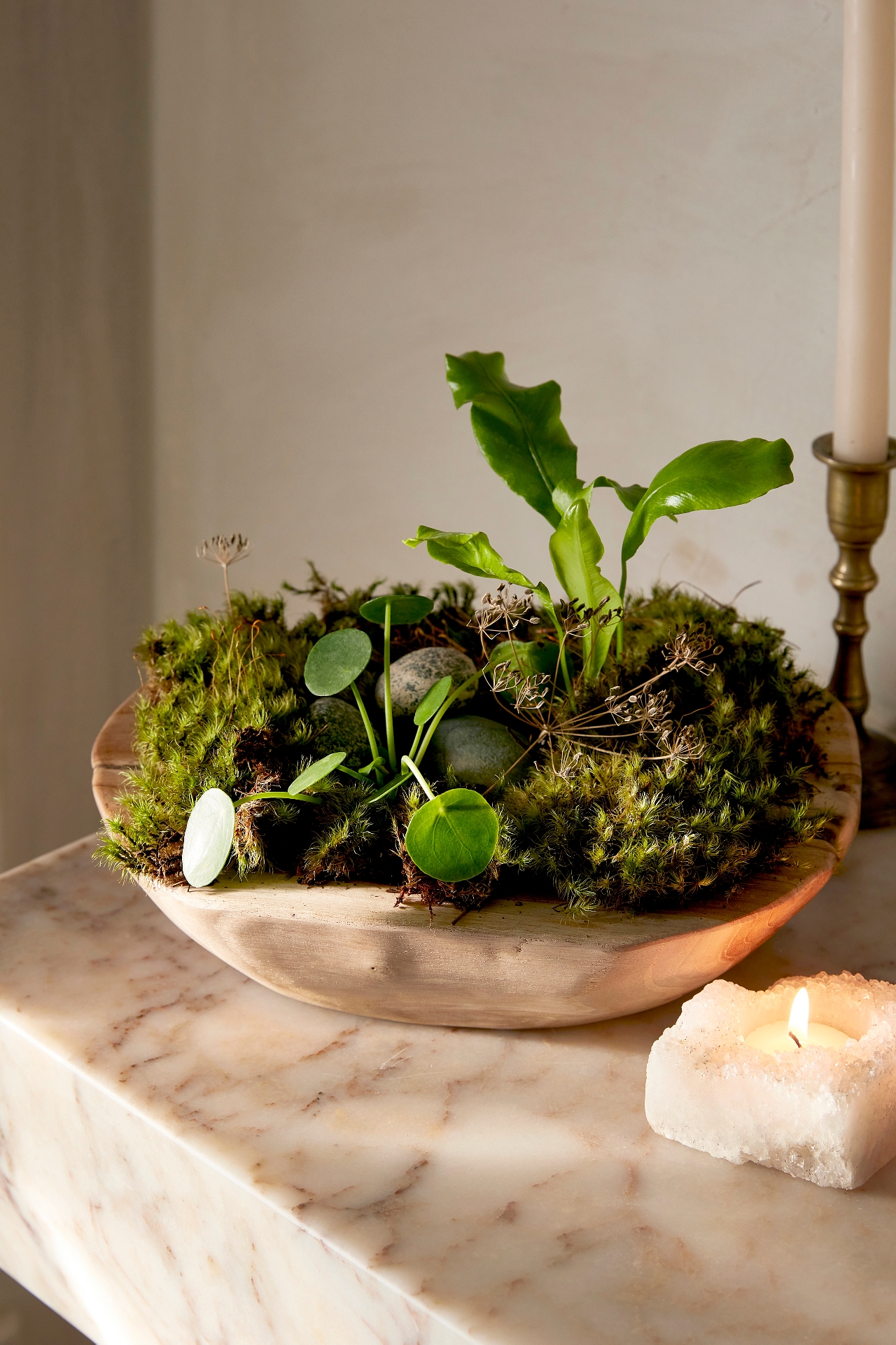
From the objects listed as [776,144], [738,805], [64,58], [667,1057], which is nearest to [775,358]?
[776,144]

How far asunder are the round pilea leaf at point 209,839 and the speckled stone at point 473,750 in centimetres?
11

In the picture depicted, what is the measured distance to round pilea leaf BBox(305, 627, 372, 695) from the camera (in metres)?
0.53

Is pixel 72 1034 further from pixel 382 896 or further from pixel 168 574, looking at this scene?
pixel 168 574

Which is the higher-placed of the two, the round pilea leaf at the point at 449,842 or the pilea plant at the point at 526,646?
the pilea plant at the point at 526,646

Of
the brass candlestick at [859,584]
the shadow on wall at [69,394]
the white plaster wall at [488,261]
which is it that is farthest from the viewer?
the shadow on wall at [69,394]

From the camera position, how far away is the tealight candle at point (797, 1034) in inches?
17.8

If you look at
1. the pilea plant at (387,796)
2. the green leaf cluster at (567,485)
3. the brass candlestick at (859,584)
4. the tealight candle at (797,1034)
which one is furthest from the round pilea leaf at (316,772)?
the brass candlestick at (859,584)

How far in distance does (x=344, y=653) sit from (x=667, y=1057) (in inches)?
9.0

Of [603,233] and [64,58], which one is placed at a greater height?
[64,58]

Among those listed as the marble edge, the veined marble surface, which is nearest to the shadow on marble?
the veined marble surface

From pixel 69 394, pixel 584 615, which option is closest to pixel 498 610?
pixel 584 615

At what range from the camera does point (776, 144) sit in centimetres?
76

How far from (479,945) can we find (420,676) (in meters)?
0.17

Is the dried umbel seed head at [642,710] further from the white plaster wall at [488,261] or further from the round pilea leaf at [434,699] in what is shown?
the white plaster wall at [488,261]
